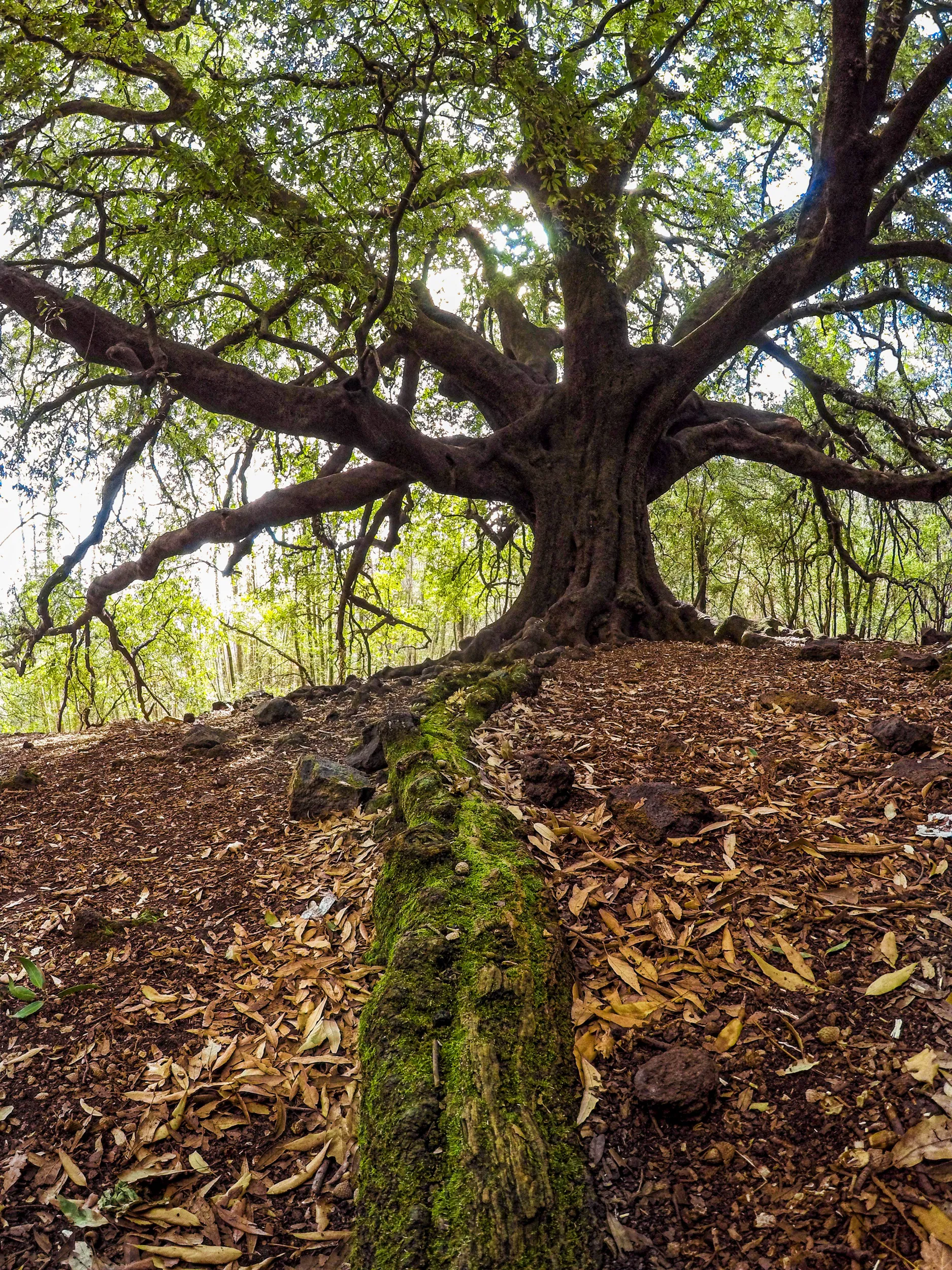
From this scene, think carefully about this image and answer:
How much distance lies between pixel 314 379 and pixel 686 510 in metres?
6.59

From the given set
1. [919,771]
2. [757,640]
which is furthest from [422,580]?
[919,771]

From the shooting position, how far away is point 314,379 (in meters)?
6.24

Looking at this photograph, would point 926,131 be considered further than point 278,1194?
Yes

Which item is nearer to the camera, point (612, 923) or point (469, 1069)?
point (469, 1069)

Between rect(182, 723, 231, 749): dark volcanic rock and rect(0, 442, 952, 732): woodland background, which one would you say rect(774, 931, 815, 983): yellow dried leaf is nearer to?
rect(182, 723, 231, 749): dark volcanic rock

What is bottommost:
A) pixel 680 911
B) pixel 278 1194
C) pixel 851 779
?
pixel 278 1194

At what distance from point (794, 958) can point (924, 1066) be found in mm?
384

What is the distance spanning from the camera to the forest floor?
53.2 inches

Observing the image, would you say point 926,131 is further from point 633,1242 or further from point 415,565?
point 415,565

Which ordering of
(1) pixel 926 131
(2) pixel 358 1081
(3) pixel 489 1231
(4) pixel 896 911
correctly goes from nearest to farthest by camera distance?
(3) pixel 489 1231, (2) pixel 358 1081, (4) pixel 896 911, (1) pixel 926 131

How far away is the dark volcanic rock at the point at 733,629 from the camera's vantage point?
239 inches

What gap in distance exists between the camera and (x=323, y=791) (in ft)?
10.8

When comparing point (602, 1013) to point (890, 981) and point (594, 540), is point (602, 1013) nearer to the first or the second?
point (890, 981)

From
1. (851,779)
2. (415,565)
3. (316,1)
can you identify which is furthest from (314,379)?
(415,565)
